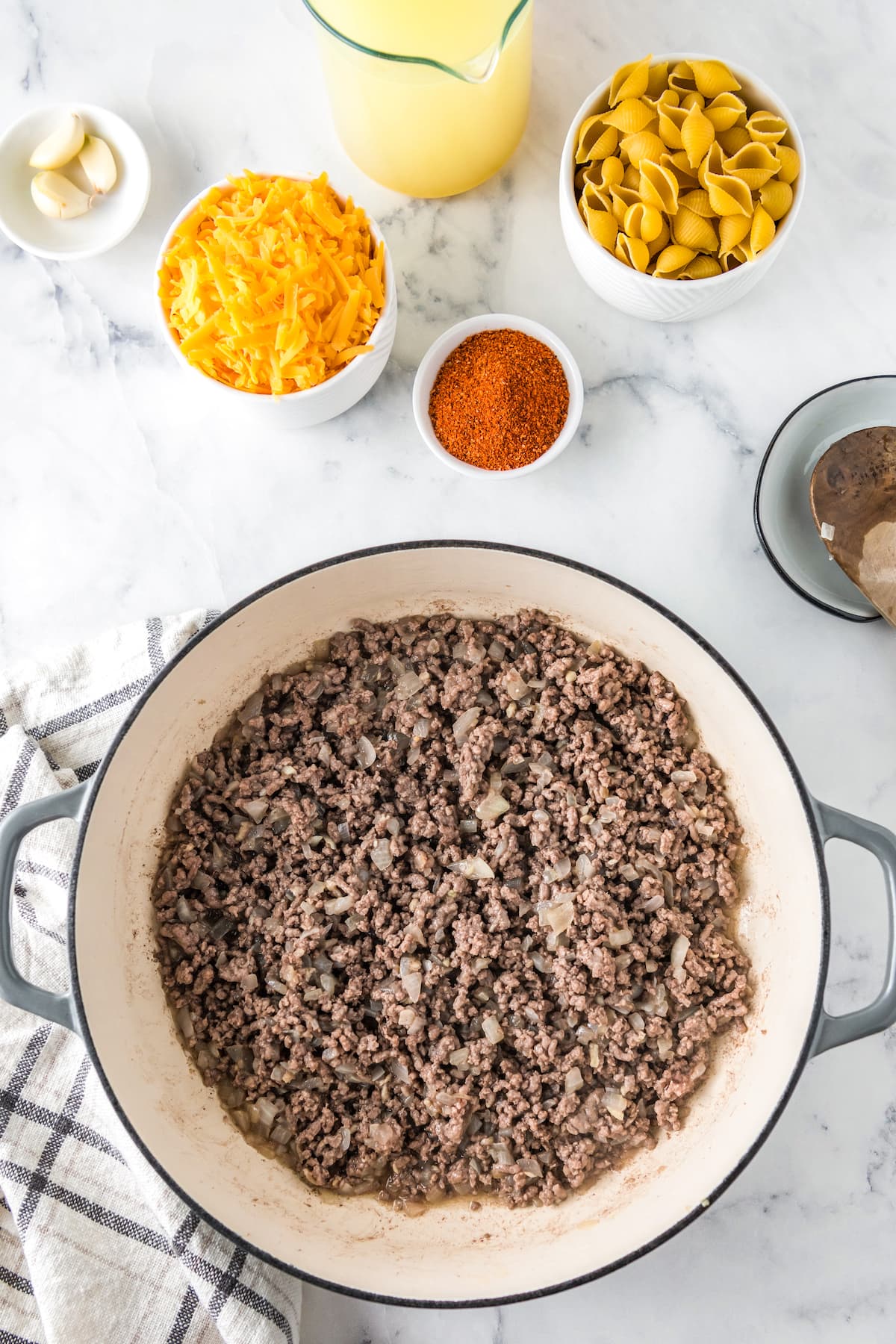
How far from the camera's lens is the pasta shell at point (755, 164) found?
184cm

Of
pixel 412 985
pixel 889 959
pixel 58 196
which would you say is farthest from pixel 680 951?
pixel 58 196

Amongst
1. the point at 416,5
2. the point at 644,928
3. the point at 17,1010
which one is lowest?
the point at 644,928

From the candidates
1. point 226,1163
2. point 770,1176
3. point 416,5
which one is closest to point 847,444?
point 416,5

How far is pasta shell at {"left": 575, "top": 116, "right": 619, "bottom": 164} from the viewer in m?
1.88

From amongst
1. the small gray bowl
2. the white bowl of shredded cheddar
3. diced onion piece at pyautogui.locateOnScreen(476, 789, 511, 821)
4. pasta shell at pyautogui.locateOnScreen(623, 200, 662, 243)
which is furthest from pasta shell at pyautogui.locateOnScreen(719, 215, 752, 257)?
diced onion piece at pyautogui.locateOnScreen(476, 789, 511, 821)

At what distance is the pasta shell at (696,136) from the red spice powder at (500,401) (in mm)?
402

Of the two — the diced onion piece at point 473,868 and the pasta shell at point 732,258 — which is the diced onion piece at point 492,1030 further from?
the pasta shell at point 732,258

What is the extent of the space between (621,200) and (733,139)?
0.23 m

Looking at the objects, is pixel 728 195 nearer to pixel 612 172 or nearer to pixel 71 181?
pixel 612 172

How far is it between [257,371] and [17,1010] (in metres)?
1.21

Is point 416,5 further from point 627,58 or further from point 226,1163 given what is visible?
point 226,1163

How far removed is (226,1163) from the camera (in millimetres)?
1810

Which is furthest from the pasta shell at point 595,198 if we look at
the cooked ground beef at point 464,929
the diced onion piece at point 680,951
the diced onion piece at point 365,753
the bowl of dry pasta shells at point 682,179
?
the diced onion piece at point 680,951

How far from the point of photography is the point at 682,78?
191cm
